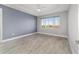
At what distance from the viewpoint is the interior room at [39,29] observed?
291 centimetres

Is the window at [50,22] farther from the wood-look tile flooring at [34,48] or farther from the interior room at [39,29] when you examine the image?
the wood-look tile flooring at [34,48]

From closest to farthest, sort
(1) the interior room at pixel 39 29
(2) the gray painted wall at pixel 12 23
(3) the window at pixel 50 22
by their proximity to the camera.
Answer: (1) the interior room at pixel 39 29, (2) the gray painted wall at pixel 12 23, (3) the window at pixel 50 22

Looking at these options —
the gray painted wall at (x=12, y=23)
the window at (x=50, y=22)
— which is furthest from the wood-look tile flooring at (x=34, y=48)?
the window at (x=50, y=22)

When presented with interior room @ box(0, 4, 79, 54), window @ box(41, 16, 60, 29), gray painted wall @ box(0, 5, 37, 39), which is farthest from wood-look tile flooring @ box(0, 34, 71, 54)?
window @ box(41, 16, 60, 29)

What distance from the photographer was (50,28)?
7.35 m

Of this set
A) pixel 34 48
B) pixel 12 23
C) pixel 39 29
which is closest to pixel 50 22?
pixel 39 29

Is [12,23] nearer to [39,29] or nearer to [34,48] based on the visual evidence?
[34,48]

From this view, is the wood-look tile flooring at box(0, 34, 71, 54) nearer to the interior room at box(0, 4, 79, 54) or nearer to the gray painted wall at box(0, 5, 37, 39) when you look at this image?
the interior room at box(0, 4, 79, 54)

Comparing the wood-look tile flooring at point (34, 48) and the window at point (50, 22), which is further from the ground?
the window at point (50, 22)

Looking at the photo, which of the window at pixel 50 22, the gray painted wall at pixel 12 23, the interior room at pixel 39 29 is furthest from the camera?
the window at pixel 50 22

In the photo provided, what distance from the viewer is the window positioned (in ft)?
22.1

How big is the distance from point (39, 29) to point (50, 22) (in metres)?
1.77
